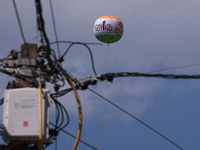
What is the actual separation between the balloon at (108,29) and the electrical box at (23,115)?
22495 millimetres

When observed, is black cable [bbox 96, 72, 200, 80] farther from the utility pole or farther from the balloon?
the balloon

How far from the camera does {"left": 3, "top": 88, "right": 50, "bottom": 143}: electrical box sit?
11273 millimetres

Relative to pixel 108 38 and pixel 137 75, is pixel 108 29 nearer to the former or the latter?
pixel 108 38

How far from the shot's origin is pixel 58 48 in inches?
498

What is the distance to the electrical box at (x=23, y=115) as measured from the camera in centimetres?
1127

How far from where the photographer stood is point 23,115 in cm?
1133

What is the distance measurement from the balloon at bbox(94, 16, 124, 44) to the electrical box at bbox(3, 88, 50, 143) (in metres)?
22.5

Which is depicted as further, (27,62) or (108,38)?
(108,38)

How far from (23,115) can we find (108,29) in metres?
23.0

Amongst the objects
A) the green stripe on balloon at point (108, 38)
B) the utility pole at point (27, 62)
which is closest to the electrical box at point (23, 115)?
the utility pole at point (27, 62)

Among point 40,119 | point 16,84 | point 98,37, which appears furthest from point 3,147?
point 98,37

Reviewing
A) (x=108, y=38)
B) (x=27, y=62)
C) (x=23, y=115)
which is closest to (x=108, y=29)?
(x=108, y=38)

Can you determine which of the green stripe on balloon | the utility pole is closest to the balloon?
the green stripe on balloon

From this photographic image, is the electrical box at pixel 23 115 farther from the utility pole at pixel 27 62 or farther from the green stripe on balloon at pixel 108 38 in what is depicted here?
the green stripe on balloon at pixel 108 38
